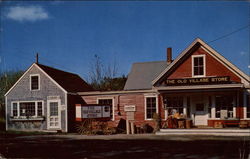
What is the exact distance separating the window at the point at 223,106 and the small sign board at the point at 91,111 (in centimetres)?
808

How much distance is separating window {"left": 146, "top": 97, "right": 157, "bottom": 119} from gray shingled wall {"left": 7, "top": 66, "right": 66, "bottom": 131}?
688 cm

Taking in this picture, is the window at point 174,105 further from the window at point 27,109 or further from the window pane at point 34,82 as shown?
the window pane at point 34,82

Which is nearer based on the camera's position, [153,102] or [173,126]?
[173,126]

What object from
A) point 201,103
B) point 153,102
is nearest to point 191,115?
point 201,103

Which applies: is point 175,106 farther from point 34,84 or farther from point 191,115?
point 34,84

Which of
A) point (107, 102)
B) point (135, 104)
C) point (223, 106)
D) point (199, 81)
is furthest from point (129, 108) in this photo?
point (223, 106)

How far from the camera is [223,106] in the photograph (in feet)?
71.3

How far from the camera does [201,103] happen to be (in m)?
22.5

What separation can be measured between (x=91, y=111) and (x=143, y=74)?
26.2 ft

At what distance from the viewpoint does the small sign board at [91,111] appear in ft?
72.9

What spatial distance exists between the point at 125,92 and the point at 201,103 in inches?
229

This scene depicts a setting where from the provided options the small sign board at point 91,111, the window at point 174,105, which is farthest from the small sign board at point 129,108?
the window at point 174,105

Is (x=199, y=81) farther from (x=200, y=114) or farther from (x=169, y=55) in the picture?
(x=169, y=55)

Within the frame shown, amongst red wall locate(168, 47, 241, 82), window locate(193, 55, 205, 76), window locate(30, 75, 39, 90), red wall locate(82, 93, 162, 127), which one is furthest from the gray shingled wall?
window locate(193, 55, 205, 76)
